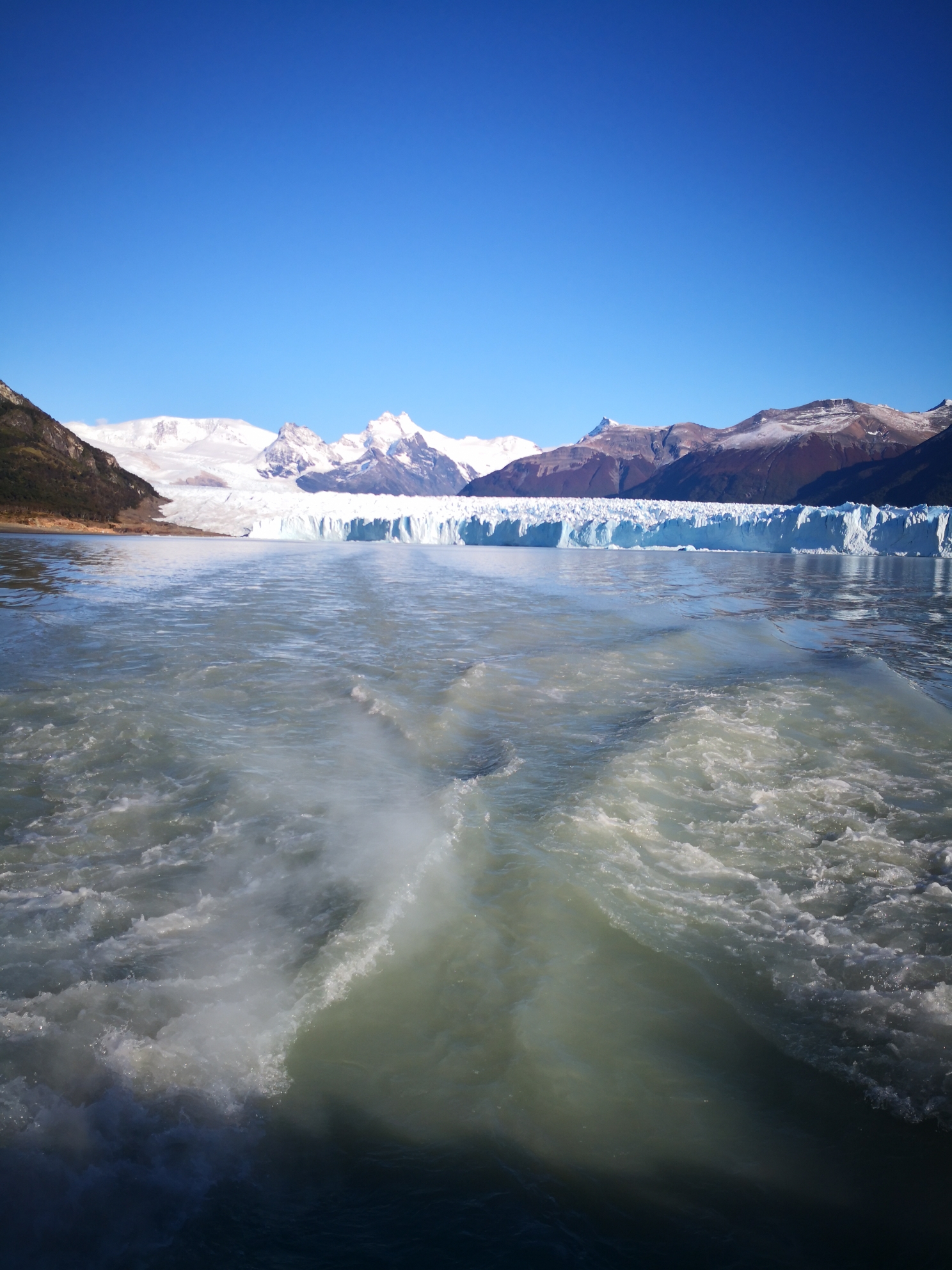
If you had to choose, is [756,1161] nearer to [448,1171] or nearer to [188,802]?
[448,1171]

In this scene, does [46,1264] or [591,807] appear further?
[591,807]

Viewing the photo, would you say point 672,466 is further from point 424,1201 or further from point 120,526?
point 424,1201

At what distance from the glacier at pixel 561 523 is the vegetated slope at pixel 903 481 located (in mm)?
31342

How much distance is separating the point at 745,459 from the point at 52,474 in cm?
10186

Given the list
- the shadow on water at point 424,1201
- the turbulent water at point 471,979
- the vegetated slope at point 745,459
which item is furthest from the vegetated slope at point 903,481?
the shadow on water at point 424,1201

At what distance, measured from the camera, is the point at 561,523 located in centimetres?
4241

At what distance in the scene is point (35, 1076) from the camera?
6.31 feet

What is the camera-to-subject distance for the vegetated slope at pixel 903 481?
67312 mm

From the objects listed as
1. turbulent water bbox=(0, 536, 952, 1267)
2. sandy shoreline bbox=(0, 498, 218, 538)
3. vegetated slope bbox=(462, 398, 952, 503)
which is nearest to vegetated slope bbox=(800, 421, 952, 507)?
vegetated slope bbox=(462, 398, 952, 503)

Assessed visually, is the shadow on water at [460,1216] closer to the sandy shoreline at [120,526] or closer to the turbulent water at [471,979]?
the turbulent water at [471,979]

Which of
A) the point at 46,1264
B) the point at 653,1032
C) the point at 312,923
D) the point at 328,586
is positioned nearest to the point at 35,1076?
the point at 46,1264

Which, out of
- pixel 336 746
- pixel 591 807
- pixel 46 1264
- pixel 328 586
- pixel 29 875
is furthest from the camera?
Result: pixel 328 586

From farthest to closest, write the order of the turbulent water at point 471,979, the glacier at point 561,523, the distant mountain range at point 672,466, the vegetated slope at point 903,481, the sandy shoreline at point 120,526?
the vegetated slope at point 903,481 → the distant mountain range at point 672,466 → the sandy shoreline at point 120,526 → the glacier at point 561,523 → the turbulent water at point 471,979

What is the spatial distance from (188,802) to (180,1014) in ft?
5.67
